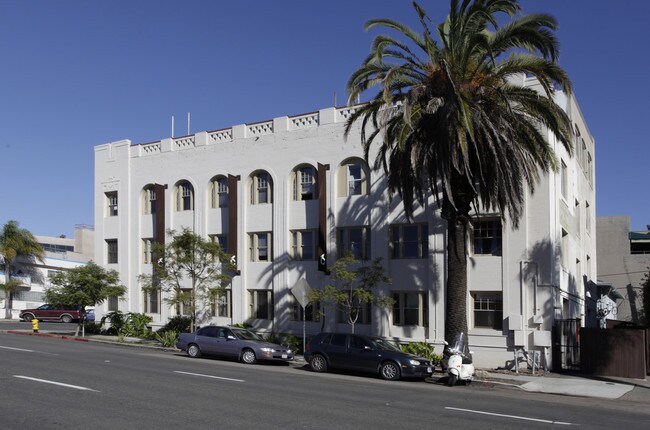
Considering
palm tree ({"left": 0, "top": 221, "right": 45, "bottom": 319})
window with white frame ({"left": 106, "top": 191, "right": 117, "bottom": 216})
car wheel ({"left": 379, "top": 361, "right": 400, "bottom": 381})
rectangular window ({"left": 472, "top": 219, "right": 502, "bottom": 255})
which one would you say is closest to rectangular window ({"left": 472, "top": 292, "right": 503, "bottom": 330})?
rectangular window ({"left": 472, "top": 219, "right": 502, "bottom": 255})

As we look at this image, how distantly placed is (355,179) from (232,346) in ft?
30.5

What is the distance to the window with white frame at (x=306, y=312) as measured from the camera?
103 ft

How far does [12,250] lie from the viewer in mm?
60375

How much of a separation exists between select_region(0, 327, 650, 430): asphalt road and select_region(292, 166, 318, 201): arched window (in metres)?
11.3

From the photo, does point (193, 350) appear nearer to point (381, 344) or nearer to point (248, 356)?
point (248, 356)

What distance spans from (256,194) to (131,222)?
9147 mm

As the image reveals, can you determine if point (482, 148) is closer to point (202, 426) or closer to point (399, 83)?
point (399, 83)

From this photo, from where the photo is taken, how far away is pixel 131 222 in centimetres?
3962

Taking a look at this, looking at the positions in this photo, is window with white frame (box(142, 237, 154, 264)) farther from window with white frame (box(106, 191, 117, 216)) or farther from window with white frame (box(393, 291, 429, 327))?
window with white frame (box(393, 291, 429, 327))

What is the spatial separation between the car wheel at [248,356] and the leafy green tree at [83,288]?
13.3m

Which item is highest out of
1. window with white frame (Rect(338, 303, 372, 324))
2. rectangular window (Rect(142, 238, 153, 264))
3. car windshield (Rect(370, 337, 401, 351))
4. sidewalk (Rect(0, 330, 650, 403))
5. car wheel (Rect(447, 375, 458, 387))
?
rectangular window (Rect(142, 238, 153, 264))

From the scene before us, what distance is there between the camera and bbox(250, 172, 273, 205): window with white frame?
3412 cm

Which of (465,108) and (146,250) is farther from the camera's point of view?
(146,250)

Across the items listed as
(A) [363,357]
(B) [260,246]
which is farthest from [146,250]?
(A) [363,357]
